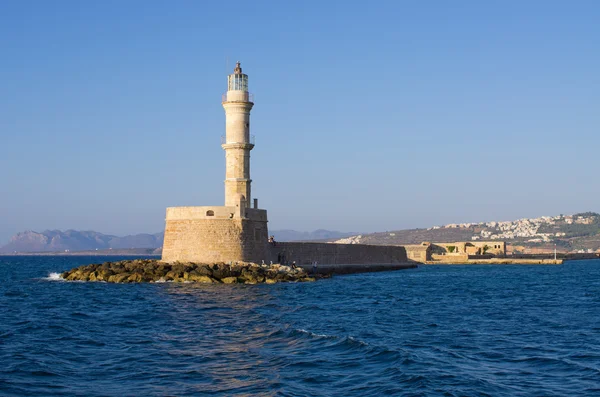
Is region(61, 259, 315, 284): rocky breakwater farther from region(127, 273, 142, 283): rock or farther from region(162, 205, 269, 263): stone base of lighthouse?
region(162, 205, 269, 263): stone base of lighthouse

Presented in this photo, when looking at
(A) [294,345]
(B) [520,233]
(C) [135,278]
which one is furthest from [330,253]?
(B) [520,233]

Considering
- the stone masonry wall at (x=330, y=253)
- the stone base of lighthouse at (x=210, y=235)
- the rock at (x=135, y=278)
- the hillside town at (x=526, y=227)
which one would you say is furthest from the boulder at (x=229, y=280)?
the hillside town at (x=526, y=227)

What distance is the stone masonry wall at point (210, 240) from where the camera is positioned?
111 feet

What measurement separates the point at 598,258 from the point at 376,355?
90574 mm

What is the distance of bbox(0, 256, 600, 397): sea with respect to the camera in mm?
12258

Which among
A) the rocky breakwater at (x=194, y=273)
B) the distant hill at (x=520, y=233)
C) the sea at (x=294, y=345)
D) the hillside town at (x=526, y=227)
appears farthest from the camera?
the hillside town at (x=526, y=227)

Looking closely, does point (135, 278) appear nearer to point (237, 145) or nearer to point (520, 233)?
point (237, 145)

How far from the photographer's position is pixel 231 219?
112ft

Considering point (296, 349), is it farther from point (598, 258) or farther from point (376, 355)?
point (598, 258)

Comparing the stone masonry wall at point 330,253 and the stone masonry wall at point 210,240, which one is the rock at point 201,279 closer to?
the stone masonry wall at point 210,240

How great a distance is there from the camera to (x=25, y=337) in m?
17.5

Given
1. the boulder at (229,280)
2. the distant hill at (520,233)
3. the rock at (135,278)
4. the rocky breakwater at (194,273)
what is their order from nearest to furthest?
the boulder at (229,280)
the rocky breakwater at (194,273)
the rock at (135,278)
the distant hill at (520,233)

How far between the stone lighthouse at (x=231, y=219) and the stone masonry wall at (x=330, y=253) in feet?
8.70

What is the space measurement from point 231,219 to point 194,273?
136 inches
